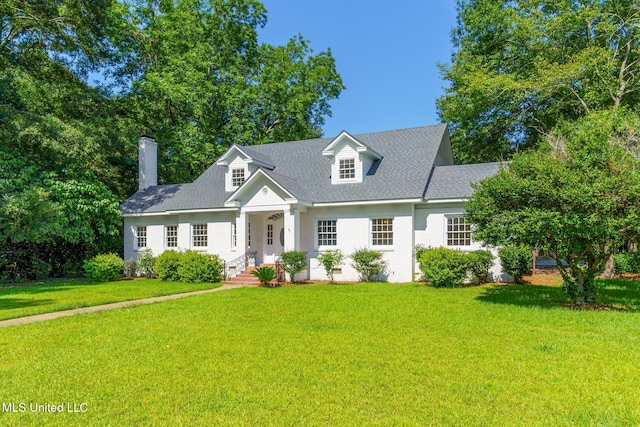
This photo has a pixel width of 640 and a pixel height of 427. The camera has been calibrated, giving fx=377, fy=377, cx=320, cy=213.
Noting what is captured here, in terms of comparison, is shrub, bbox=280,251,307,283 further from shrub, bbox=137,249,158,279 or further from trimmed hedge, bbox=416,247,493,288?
shrub, bbox=137,249,158,279

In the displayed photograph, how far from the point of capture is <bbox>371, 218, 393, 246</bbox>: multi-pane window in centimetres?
1678

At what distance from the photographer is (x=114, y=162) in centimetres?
2455

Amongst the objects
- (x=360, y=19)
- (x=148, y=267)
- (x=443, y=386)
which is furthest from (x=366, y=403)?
(x=360, y=19)

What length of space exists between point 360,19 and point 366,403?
19.8m

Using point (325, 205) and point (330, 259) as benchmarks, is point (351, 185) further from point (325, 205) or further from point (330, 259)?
point (330, 259)

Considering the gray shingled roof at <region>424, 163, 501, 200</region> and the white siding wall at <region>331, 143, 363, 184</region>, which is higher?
the white siding wall at <region>331, 143, 363, 184</region>

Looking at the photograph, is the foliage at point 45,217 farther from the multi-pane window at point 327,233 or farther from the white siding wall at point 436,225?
the white siding wall at point 436,225

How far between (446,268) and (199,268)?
10.7 metres

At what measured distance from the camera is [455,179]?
16.9 m

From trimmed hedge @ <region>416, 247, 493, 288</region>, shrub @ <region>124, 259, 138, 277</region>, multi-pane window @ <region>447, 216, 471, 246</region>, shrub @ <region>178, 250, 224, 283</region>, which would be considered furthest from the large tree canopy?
multi-pane window @ <region>447, 216, 471, 246</region>

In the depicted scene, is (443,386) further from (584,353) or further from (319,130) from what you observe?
(319,130)

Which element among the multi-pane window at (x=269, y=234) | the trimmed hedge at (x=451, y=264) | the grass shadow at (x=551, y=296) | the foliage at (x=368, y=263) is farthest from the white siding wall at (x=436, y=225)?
the multi-pane window at (x=269, y=234)

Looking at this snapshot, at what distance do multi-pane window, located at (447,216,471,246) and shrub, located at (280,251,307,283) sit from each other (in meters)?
6.42

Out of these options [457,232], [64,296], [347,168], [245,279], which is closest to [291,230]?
[245,279]
